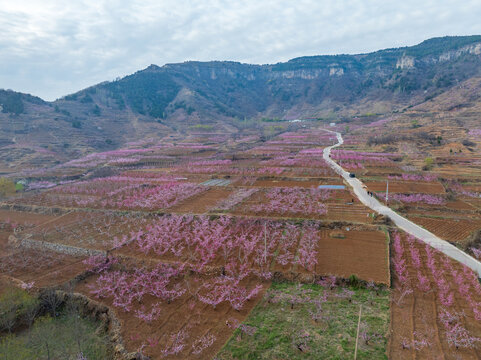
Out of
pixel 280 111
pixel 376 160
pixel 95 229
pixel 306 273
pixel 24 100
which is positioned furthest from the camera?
pixel 280 111

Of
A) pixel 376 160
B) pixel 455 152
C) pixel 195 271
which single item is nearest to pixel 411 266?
pixel 195 271

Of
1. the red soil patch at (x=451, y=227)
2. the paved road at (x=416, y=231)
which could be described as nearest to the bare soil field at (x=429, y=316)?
the paved road at (x=416, y=231)

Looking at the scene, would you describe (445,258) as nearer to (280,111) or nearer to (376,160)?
(376,160)

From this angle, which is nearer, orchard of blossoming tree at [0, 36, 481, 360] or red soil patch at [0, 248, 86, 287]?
orchard of blossoming tree at [0, 36, 481, 360]

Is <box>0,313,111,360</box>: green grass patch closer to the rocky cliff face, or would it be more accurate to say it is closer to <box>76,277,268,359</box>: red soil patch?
<box>76,277,268,359</box>: red soil patch

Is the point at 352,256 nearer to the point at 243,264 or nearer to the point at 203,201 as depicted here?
the point at 243,264

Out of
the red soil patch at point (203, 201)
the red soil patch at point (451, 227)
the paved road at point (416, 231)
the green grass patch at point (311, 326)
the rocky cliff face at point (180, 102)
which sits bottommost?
the red soil patch at point (451, 227)

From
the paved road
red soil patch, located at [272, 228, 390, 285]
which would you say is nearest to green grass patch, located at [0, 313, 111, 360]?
red soil patch, located at [272, 228, 390, 285]

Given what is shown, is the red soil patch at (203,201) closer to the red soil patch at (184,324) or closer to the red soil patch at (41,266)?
the red soil patch at (41,266)
